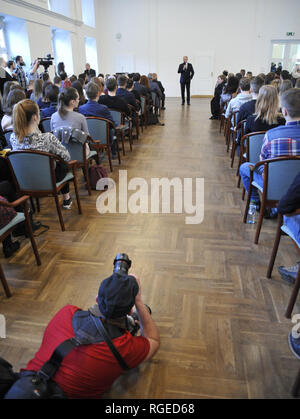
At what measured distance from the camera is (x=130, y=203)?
11.4 feet

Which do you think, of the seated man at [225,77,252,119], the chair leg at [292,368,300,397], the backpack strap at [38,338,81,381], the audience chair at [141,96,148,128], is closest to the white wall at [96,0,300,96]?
the audience chair at [141,96,148,128]

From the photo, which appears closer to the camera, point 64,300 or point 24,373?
point 24,373

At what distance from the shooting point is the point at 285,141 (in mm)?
2391

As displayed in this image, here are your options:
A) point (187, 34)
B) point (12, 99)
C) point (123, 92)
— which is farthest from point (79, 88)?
point (187, 34)

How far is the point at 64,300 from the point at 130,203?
5.20 feet

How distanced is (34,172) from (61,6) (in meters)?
10.6

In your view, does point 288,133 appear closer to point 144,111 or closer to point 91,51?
point 144,111

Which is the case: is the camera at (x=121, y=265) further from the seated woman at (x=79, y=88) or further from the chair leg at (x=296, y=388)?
the seated woman at (x=79, y=88)

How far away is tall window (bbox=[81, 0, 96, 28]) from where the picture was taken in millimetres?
13114

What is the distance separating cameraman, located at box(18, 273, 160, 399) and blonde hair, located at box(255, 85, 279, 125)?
101 inches

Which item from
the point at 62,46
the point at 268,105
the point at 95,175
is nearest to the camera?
the point at 268,105
